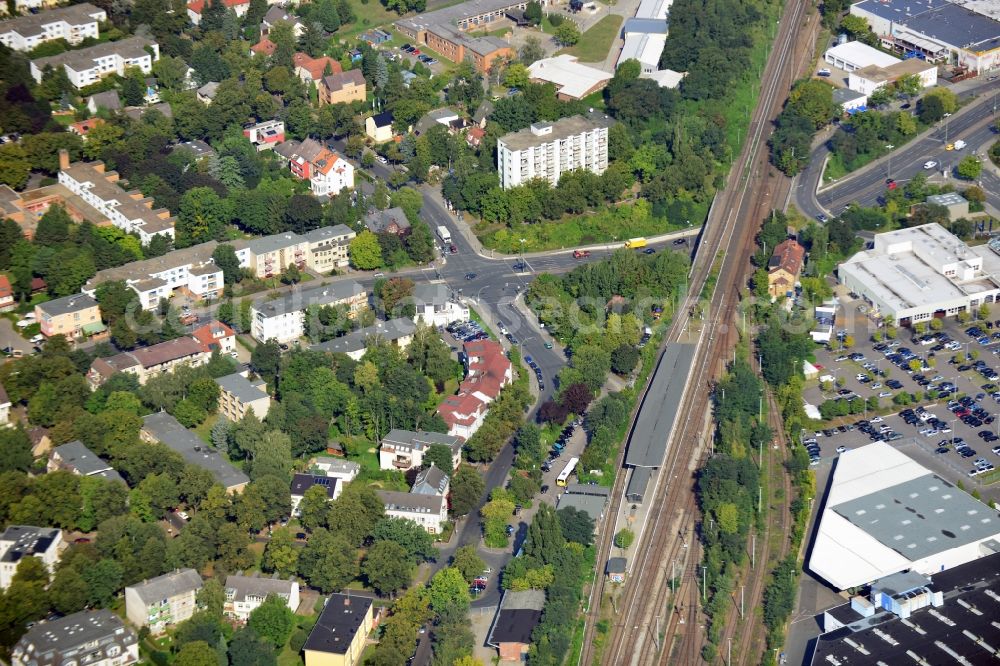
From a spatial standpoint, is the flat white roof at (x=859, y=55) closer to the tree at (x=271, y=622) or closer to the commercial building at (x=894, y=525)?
the commercial building at (x=894, y=525)

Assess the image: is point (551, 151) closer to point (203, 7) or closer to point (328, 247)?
point (328, 247)

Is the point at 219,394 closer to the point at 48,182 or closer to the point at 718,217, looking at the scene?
the point at 48,182

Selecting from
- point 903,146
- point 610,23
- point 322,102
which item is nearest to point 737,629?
point 903,146

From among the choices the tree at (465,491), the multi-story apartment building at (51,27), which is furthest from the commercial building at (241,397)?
the multi-story apartment building at (51,27)

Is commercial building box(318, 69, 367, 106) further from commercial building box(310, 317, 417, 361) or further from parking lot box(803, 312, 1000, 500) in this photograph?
parking lot box(803, 312, 1000, 500)

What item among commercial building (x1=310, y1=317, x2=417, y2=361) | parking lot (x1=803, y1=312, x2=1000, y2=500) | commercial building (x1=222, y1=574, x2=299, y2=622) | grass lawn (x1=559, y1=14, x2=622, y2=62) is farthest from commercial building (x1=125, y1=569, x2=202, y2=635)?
grass lawn (x1=559, y1=14, x2=622, y2=62)
